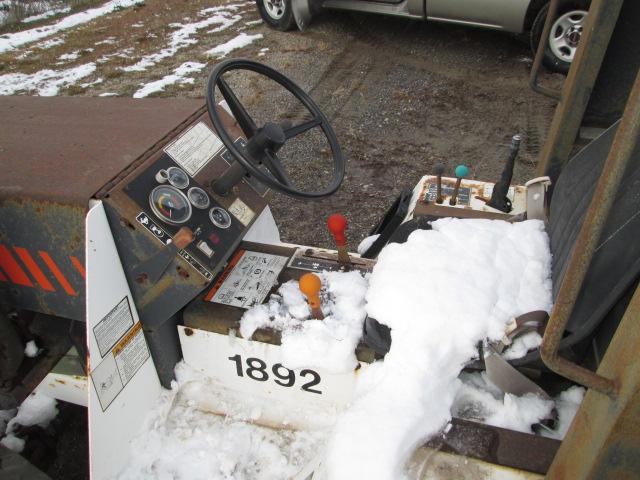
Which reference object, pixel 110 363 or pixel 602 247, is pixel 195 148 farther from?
pixel 602 247

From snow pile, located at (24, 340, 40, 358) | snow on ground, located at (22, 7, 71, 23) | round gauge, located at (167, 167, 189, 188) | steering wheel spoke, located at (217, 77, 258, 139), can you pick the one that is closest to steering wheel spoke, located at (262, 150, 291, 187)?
steering wheel spoke, located at (217, 77, 258, 139)

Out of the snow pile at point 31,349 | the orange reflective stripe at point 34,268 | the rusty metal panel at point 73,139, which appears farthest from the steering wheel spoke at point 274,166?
the snow pile at point 31,349

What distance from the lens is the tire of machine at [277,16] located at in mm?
5562

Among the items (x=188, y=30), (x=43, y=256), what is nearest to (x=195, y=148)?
(x=43, y=256)

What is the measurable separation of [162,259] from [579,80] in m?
1.65

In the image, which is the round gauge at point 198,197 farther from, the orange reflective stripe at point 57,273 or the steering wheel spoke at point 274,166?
the orange reflective stripe at point 57,273

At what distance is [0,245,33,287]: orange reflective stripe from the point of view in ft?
5.44

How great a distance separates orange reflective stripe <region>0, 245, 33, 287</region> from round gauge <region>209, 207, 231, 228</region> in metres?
0.62

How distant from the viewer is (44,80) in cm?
520

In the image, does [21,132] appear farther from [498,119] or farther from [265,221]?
[498,119]

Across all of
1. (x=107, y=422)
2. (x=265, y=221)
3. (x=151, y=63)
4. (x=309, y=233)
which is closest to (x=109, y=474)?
(x=107, y=422)

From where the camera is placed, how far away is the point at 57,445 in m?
2.09

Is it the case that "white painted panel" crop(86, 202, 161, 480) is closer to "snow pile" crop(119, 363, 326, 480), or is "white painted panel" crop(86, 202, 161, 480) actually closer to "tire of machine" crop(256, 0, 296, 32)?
"snow pile" crop(119, 363, 326, 480)

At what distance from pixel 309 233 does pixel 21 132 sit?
1755mm
